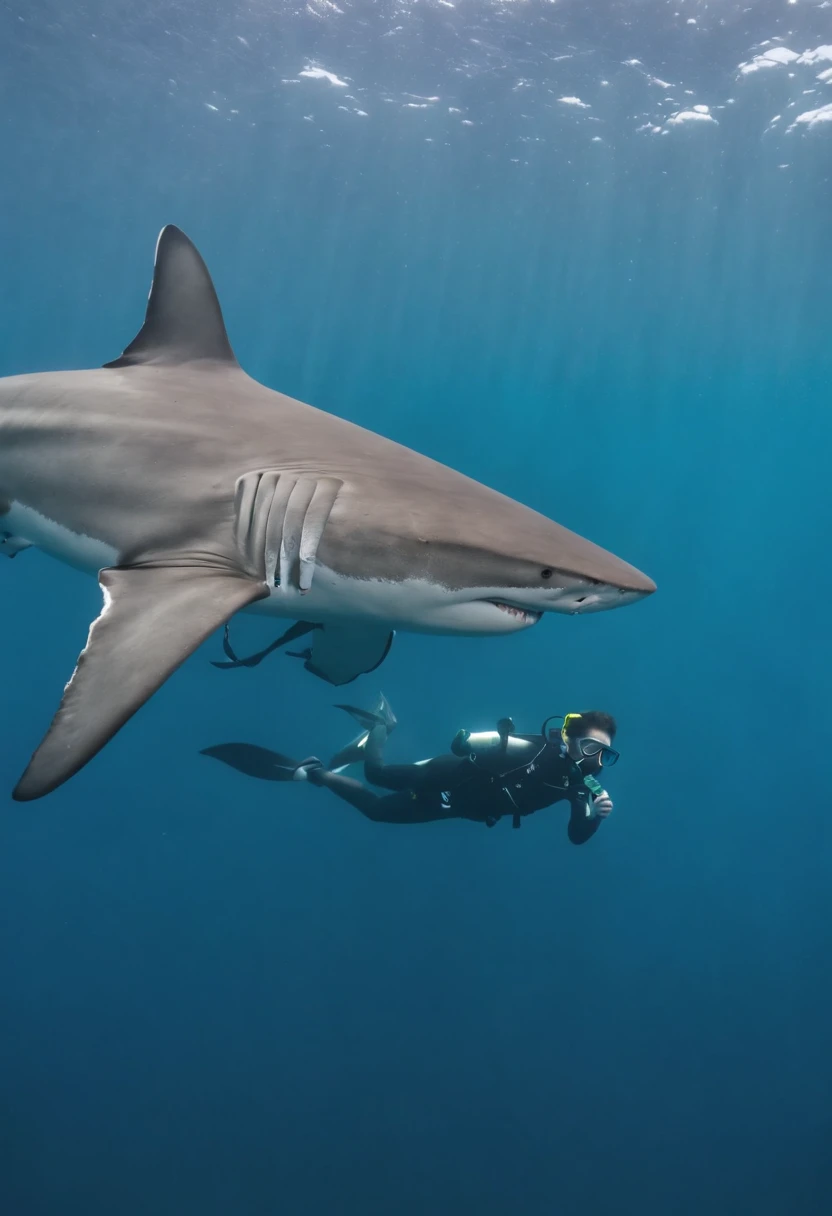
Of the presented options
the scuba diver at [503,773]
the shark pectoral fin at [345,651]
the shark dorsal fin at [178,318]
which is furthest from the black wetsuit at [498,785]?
the shark dorsal fin at [178,318]

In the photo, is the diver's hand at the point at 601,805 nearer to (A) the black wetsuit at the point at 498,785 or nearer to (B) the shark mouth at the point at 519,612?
(A) the black wetsuit at the point at 498,785

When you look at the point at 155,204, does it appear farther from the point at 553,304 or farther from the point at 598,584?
the point at 598,584

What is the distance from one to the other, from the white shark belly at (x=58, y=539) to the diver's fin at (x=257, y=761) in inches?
213

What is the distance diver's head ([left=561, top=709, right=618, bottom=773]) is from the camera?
297 inches

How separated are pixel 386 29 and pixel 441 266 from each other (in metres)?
15.0

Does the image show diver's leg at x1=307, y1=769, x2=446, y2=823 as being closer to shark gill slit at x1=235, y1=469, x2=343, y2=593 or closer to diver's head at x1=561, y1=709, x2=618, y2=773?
diver's head at x1=561, y1=709, x2=618, y2=773

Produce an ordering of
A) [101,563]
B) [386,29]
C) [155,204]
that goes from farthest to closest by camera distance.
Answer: [155,204], [386,29], [101,563]

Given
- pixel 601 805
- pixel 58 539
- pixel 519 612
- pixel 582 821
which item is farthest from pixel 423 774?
pixel 519 612

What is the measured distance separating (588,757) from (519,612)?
16.7ft

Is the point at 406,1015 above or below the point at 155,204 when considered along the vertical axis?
below

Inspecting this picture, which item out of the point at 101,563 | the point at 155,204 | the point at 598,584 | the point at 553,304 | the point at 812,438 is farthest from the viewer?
the point at 812,438

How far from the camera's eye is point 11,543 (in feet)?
14.7

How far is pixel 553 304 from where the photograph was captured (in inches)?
1348

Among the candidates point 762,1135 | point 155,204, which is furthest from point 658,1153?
point 155,204
